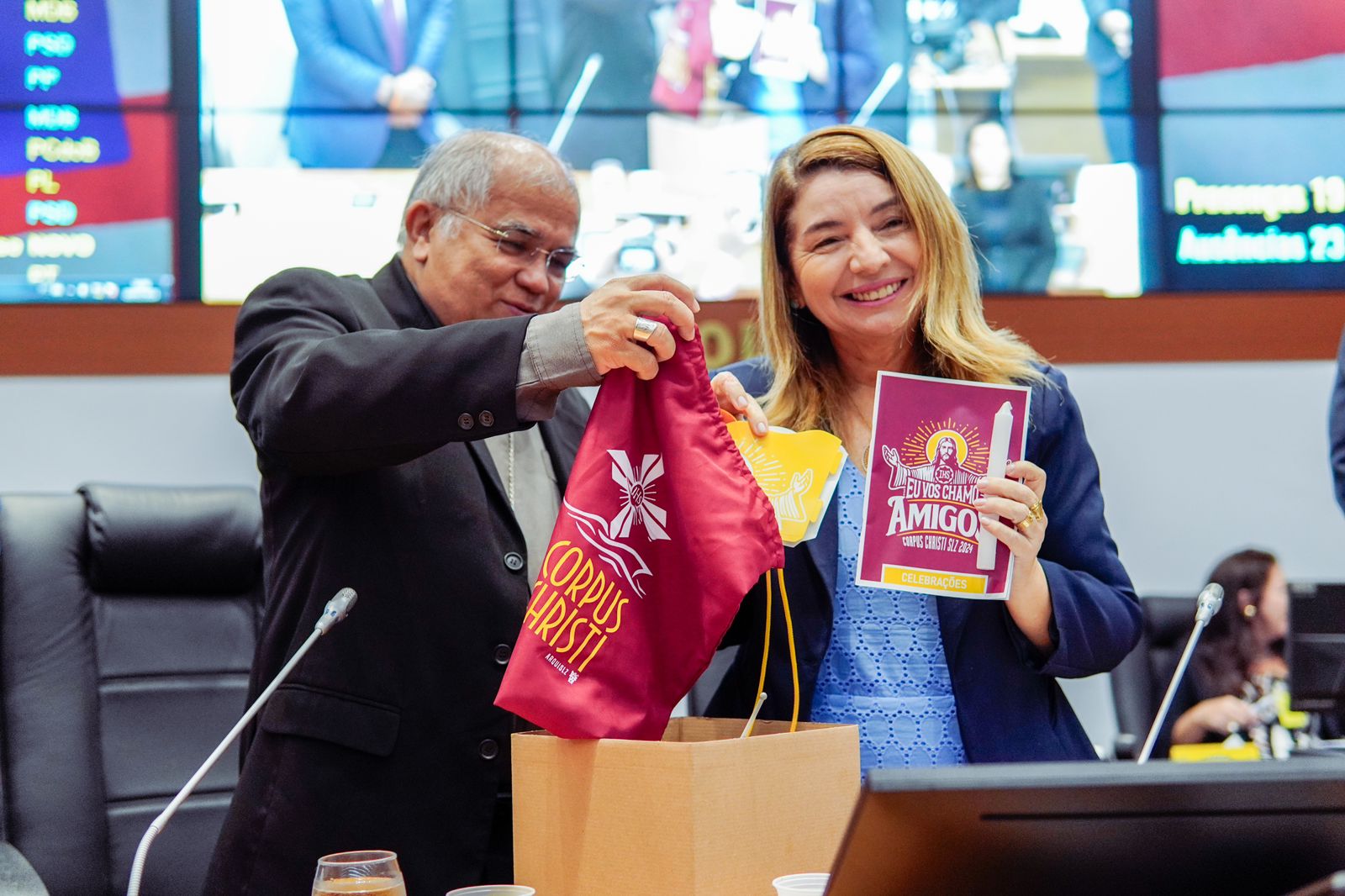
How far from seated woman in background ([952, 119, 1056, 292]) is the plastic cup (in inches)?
117

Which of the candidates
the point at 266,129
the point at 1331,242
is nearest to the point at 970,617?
the point at 266,129

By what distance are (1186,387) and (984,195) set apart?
0.84 metres

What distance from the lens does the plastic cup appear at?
32.8 inches

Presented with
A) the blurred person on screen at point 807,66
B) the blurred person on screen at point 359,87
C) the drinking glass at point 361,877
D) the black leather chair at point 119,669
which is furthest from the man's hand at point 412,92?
the drinking glass at point 361,877

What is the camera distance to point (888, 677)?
138 centimetres

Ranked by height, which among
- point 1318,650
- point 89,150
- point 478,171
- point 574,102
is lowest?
point 1318,650

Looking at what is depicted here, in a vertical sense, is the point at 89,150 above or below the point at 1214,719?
above

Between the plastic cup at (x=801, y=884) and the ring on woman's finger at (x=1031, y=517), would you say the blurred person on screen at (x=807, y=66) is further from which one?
the plastic cup at (x=801, y=884)

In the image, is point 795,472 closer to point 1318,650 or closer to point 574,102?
point 1318,650

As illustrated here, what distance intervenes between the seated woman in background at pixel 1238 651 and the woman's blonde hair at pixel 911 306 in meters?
2.19

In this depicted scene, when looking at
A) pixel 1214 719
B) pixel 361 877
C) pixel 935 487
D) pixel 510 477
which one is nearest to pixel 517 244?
pixel 510 477

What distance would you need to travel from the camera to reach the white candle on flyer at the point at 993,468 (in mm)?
1245

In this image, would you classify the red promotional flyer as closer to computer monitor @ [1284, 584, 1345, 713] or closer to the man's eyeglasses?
the man's eyeglasses

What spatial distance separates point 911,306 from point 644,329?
49cm
